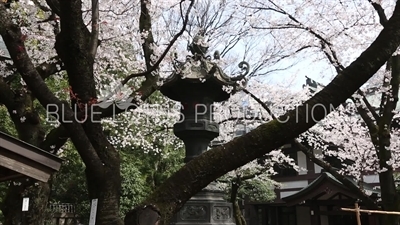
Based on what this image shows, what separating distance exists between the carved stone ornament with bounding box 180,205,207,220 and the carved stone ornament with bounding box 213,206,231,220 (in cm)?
16

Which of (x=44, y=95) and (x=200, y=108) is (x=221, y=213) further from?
(x=44, y=95)

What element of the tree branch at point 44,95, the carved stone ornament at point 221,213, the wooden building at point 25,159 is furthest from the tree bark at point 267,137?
the carved stone ornament at point 221,213

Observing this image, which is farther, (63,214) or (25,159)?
(63,214)

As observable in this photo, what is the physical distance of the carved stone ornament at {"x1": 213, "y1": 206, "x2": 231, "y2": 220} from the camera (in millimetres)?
5797

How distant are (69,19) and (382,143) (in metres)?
6.55

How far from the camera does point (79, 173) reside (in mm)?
15008

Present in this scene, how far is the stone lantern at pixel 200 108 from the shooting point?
575cm

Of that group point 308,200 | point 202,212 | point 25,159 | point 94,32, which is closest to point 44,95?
point 25,159

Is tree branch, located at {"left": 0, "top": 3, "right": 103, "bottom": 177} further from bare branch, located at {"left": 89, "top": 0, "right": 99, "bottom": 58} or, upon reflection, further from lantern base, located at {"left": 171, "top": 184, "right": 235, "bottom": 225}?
lantern base, located at {"left": 171, "top": 184, "right": 235, "bottom": 225}

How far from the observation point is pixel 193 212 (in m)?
5.74

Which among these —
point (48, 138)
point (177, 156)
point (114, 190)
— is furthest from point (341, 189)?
point (114, 190)

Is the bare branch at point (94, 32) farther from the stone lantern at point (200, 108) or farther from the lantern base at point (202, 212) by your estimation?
the lantern base at point (202, 212)

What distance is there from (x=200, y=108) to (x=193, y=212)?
62.8 inches

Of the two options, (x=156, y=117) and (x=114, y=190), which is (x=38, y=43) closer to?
(x=156, y=117)
